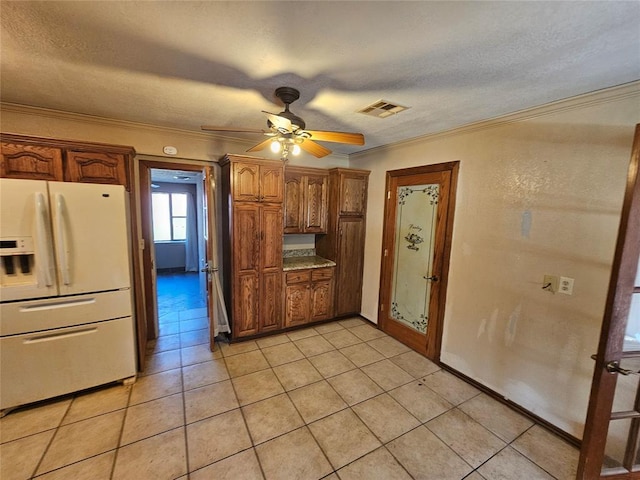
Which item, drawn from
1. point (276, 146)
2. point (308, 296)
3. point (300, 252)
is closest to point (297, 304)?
point (308, 296)

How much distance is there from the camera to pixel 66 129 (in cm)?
260

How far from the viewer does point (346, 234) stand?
3.82 metres

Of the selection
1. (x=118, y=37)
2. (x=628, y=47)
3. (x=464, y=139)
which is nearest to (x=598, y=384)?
(x=628, y=47)

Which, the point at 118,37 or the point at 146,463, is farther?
the point at 146,463

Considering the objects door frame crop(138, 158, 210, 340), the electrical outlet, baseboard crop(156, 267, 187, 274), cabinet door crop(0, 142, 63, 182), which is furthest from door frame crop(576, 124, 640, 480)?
baseboard crop(156, 267, 187, 274)

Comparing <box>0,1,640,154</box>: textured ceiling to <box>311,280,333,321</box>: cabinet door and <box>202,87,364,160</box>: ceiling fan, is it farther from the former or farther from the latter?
<box>311,280,333,321</box>: cabinet door

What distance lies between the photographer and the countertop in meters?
3.56

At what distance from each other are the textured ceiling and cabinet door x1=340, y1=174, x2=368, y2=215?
144cm

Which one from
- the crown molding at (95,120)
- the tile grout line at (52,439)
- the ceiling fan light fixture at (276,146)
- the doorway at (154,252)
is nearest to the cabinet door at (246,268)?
the doorway at (154,252)

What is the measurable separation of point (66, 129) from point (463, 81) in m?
3.53

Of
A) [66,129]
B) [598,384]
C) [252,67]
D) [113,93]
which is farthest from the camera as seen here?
[66,129]

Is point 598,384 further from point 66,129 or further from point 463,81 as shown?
point 66,129

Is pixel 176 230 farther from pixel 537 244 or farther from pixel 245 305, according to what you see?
pixel 537 244

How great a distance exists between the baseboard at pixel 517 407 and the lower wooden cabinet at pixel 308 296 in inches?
63.1
